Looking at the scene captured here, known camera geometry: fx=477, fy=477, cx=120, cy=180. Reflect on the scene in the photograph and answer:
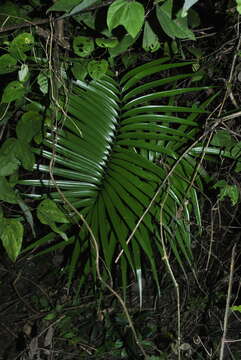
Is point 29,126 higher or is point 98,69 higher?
point 98,69

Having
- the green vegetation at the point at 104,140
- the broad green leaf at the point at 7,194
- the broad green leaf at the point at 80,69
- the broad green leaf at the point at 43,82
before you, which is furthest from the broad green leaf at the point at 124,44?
the broad green leaf at the point at 7,194

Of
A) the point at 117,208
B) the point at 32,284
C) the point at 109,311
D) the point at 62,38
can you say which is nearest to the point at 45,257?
the point at 32,284

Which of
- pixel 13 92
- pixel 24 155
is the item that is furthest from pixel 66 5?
pixel 24 155

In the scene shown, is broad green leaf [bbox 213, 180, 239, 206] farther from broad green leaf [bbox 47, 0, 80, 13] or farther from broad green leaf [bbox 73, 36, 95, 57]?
broad green leaf [bbox 47, 0, 80, 13]

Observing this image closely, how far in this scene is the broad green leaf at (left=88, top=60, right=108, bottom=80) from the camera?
1330mm

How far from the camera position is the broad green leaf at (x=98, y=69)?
52.4 inches

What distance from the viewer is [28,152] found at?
4.43 ft

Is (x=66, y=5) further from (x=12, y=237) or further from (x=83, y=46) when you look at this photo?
(x=12, y=237)

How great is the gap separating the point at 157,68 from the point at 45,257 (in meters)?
1.33

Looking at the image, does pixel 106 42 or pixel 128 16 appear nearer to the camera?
pixel 128 16

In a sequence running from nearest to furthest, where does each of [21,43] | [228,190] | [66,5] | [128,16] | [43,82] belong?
[128,16], [66,5], [21,43], [43,82], [228,190]

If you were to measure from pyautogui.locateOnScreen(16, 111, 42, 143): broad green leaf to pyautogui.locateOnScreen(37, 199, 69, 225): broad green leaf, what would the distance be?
7.5 inches

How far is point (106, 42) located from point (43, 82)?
21 cm

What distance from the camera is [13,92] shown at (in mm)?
1301
